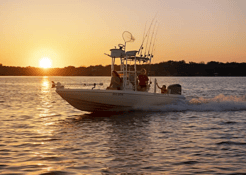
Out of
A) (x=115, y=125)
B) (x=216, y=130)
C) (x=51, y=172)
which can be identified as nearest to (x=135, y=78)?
(x=115, y=125)

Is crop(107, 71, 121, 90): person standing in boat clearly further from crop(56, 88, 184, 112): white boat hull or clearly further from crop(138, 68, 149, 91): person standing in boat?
crop(138, 68, 149, 91): person standing in boat

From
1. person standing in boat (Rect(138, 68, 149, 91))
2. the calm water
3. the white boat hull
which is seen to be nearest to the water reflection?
the calm water

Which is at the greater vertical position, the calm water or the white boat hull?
the white boat hull

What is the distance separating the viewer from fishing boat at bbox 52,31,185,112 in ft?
58.5

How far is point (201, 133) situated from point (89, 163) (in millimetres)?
6059

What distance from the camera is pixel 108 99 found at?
714 inches

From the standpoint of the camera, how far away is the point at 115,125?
1545cm

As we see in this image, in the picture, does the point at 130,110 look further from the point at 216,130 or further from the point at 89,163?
the point at 89,163

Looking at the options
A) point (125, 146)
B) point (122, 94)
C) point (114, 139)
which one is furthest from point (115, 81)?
point (125, 146)

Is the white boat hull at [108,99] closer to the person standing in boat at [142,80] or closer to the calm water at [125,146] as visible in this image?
the person standing in boat at [142,80]

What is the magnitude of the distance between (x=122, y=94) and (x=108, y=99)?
2.50ft

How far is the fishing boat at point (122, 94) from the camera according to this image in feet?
58.5

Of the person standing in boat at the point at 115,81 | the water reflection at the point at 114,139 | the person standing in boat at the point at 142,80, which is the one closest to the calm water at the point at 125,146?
the water reflection at the point at 114,139

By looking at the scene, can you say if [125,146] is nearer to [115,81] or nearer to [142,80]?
[115,81]
